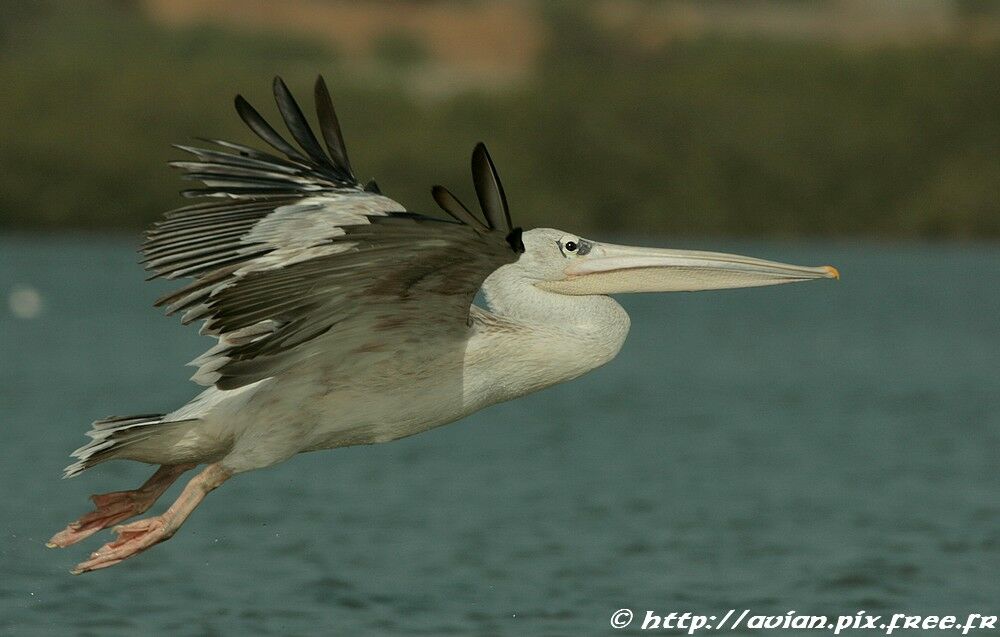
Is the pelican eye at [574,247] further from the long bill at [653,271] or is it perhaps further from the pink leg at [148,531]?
the pink leg at [148,531]

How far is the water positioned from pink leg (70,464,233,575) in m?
2.36

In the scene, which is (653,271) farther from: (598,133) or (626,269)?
(598,133)

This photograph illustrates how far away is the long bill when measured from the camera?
23.6 feet

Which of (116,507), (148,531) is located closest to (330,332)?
(148,531)

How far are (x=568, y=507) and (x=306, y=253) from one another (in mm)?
7402

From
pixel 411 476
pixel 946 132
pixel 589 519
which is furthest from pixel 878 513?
pixel 946 132

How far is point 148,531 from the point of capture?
6977 mm

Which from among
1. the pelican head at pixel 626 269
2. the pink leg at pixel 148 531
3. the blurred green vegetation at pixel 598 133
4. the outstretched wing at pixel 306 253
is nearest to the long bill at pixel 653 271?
the pelican head at pixel 626 269

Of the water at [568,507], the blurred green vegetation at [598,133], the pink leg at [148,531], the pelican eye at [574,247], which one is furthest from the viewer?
the blurred green vegetation at [598,133]

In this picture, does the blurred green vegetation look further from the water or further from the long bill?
the long bill

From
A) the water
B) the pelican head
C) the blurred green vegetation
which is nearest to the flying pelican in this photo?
the pelican head

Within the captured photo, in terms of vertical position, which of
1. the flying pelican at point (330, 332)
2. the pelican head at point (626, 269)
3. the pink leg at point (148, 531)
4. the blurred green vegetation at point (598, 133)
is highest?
the blurred green vegetation at point (598, 133)

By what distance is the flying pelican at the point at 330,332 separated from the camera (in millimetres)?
6773

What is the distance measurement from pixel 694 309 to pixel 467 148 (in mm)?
12235
